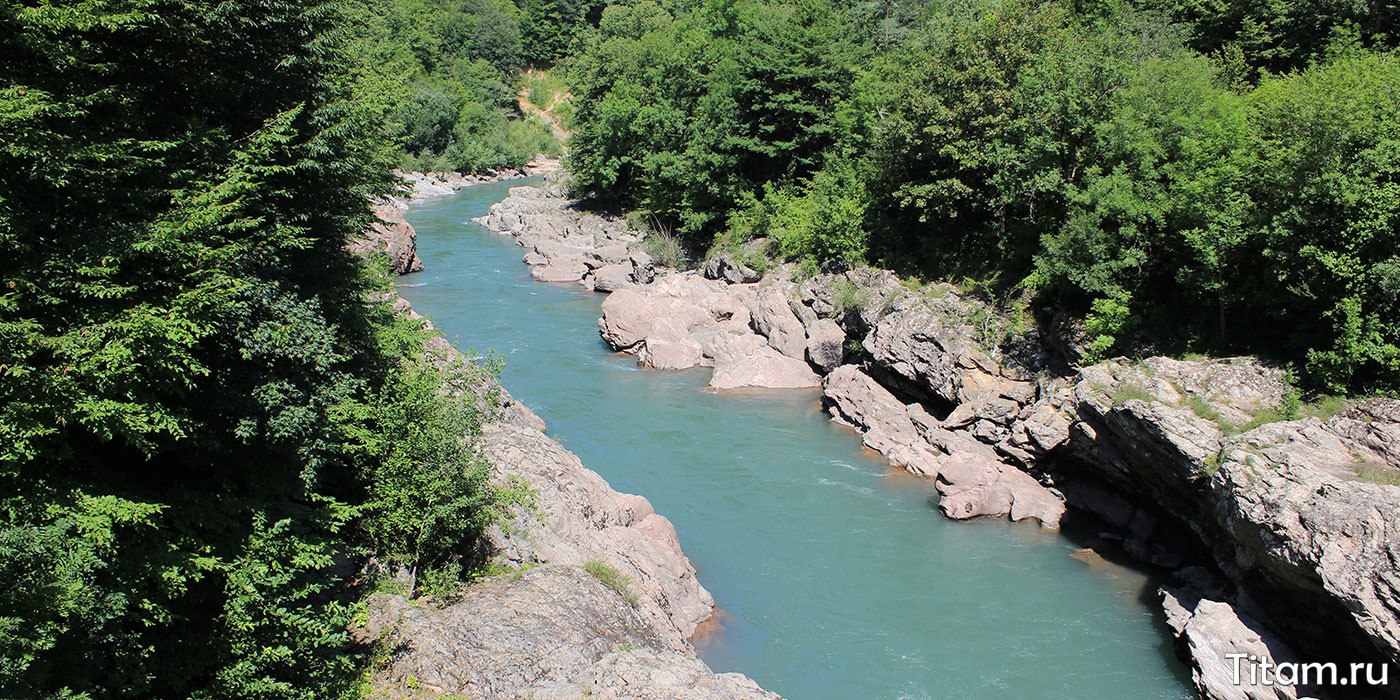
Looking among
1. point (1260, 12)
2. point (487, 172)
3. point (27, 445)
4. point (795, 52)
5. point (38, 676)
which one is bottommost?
point (487, 172)

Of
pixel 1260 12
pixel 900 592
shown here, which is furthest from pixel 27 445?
pixel 1260 12

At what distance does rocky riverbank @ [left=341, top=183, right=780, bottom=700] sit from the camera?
12258mm

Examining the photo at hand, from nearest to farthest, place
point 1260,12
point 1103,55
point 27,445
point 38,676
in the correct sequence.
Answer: point 38,676
point 27,445
point 1103,55
point 1260,12

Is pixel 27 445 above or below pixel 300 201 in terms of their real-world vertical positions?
below

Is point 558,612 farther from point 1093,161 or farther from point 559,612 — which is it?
point 1093,161

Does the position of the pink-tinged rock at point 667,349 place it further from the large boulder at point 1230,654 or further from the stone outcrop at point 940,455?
the large boulder at point 1230,654

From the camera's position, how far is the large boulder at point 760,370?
100 ft

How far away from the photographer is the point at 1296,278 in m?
18.8

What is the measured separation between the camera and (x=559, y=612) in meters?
14.0

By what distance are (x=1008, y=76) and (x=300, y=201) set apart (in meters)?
22.9

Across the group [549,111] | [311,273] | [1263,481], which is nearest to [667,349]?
[311,273]

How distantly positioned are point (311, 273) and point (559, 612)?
6.62m

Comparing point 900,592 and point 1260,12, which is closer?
point 900,592

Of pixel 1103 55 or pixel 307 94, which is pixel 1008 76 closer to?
pixel 1103 55
